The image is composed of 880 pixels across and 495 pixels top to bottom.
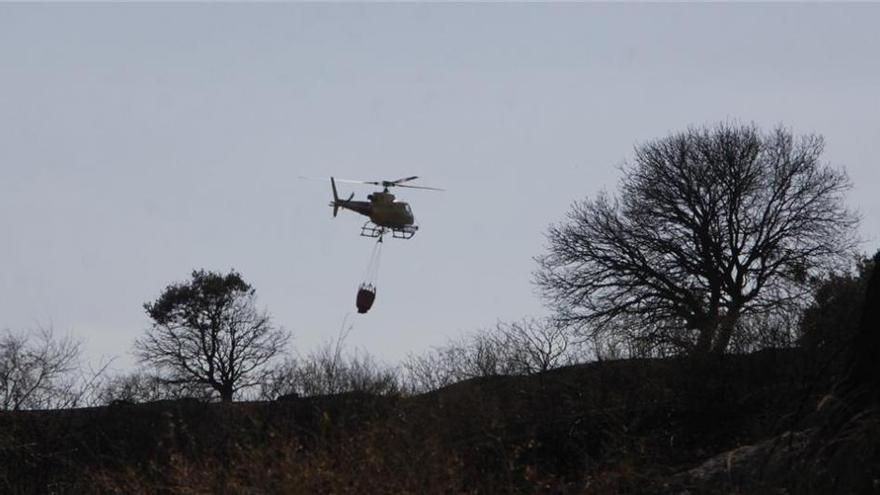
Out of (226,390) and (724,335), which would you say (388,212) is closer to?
(226,390)

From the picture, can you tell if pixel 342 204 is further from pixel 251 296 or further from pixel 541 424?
pixel 541 424

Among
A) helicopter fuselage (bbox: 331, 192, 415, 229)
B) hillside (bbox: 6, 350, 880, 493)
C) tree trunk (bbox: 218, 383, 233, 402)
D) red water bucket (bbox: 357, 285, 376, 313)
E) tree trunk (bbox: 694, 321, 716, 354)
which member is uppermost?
helicopter fuselage (bbox: 331, 192, 415, 229)

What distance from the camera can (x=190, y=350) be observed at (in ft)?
176

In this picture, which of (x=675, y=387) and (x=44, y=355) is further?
(x=44, y=355)

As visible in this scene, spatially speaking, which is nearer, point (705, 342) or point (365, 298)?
point (705, 342)

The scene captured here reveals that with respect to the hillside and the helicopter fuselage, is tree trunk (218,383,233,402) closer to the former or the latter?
the helicopter fuselage

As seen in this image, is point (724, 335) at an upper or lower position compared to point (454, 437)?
upper

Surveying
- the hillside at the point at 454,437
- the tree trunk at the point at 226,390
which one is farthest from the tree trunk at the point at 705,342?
the tree trunk at the point at 226,390

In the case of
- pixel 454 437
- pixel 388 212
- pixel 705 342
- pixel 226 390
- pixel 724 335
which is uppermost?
pixel 388 212

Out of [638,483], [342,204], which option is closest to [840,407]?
[638,483]

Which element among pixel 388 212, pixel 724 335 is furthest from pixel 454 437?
pixel 388 212

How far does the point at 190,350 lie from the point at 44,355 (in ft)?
68.3

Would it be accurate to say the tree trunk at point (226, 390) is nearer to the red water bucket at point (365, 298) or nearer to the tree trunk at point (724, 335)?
the red water bucket at point (365, 298)

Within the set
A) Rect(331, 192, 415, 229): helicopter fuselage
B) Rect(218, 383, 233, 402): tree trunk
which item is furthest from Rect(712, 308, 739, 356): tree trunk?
Rect(218, 383, 233, 402): tree trunk
